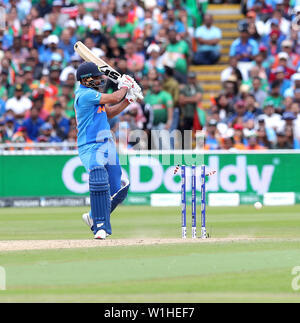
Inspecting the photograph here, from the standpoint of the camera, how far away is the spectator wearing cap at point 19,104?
20214 mm

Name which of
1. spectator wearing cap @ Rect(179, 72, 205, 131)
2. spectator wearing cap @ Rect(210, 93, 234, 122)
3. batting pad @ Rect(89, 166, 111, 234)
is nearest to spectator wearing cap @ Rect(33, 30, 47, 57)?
spectator wearing cap @ Rect(179, 72, 205, 131)

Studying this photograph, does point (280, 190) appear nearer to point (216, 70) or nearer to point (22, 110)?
point (216, 70)

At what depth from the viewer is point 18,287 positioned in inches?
312

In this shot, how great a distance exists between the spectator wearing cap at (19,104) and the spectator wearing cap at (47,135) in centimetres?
71

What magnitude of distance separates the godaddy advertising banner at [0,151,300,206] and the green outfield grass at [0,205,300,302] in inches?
212

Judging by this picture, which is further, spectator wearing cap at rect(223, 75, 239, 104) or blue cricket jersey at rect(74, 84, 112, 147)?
spectator wearing cap at rect(223, 75, 239, 104)

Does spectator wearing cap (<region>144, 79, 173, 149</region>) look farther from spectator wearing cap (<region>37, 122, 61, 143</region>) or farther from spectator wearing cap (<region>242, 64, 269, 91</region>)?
spectator wearing cap (<region>37, 122, 61, 143</region>)

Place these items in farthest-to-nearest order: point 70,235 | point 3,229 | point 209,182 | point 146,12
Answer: point 146,12 < point 209,182 < point 3,229 < point 70,235

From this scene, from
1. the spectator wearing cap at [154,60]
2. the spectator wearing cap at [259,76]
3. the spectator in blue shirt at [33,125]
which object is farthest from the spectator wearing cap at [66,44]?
the spectator wearing cap at [259,76]

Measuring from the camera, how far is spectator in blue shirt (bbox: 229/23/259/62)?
70.6ft

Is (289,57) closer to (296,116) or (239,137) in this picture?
(296,116)

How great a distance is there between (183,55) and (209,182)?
3718mm

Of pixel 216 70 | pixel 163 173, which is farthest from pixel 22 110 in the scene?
pixel 216 70
